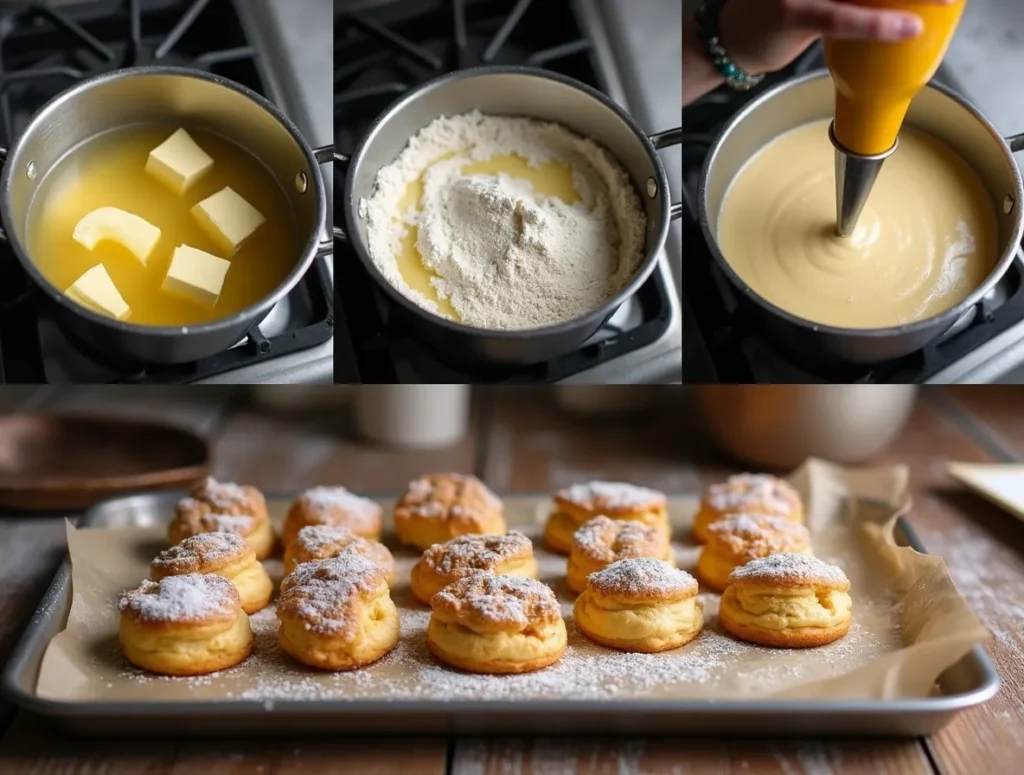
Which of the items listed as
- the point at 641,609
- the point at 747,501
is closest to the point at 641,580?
the point at 641,609

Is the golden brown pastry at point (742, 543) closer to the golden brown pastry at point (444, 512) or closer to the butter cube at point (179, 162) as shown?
the golden brown pastry at point (444, 512)

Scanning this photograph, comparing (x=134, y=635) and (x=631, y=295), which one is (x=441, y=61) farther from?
(x=134, y=635)

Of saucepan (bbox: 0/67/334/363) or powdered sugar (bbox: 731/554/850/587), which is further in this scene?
saucepan (bbox: 0/67/334/363)

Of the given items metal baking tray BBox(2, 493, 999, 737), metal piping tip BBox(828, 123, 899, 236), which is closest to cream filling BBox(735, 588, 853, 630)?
metal baking tray BBox(2, 493, 999, 737)

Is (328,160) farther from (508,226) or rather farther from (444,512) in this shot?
(444,512)

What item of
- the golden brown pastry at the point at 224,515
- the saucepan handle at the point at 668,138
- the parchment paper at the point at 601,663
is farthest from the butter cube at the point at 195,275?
the saucepan handle at the point at 668,138

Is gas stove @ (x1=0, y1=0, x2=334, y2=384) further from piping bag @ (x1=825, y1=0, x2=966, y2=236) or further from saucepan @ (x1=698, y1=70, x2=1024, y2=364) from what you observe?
piping bag @ (x1=825, y1=0, x2=966, y2=236)
